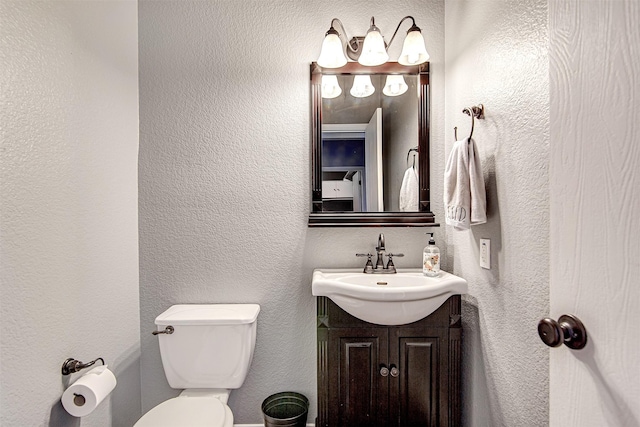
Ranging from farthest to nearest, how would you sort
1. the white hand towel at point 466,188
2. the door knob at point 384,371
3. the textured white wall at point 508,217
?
the door knob at point 384,371 → the white hand towel at point 466,188 → the textured white wall at point 508,217

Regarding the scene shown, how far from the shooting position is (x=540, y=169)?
107cm

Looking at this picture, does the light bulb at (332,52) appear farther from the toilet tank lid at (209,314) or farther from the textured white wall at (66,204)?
the toilet tank lid at (209,314)

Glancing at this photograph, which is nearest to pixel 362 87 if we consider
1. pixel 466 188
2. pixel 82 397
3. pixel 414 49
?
pixel 414 49

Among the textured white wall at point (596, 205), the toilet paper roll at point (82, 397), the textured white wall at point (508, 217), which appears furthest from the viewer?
the toilet paper roll at point (82, 397)

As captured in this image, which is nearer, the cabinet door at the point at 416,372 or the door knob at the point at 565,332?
the door knob at the point at 565,332

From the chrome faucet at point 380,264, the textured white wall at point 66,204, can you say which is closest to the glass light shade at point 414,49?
the chrome faucet at point 380,264

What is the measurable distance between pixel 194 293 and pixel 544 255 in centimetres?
163

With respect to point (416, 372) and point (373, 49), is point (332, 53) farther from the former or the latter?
point (416, 372)

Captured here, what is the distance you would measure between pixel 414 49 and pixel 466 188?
2.55 feet

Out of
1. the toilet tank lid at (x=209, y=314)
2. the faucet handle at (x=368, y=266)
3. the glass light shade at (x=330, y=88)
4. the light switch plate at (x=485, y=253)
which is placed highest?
the glass light shade at (x=330, y=88)

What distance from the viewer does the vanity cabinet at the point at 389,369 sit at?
1.49 meters

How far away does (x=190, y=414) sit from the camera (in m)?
1.37

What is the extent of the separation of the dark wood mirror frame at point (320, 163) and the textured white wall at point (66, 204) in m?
0.97

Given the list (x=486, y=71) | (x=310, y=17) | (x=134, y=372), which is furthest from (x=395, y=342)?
(x=310, y=17)
